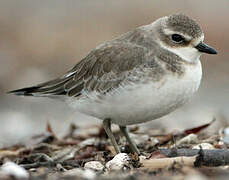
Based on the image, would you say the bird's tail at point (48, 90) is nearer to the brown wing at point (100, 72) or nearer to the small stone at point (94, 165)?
the brown wing at point (100, 72)

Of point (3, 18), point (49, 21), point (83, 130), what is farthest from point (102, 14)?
point (83, 130)

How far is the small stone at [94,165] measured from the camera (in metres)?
5.76

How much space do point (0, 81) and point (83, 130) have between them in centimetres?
592

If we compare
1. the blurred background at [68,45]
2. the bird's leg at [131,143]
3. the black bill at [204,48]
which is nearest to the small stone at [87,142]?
the bird's leg at [131,143]

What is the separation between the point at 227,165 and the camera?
210 inches

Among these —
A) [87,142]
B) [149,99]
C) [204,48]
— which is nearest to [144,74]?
[149,99]

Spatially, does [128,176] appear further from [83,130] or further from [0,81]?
[0,81]

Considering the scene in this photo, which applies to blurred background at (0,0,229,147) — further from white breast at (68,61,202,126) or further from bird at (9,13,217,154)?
white breast at (68,61,202,126)

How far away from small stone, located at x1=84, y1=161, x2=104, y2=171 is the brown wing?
1.04 metres

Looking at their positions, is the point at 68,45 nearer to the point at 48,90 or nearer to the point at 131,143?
the point at 48,90

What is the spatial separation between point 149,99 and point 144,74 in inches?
12.5

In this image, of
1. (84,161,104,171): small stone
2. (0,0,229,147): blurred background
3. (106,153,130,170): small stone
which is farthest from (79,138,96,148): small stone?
(0,0,229,147): blurred background

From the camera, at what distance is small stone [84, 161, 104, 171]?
A: 18.9 feet

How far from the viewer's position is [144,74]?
6215 mm
